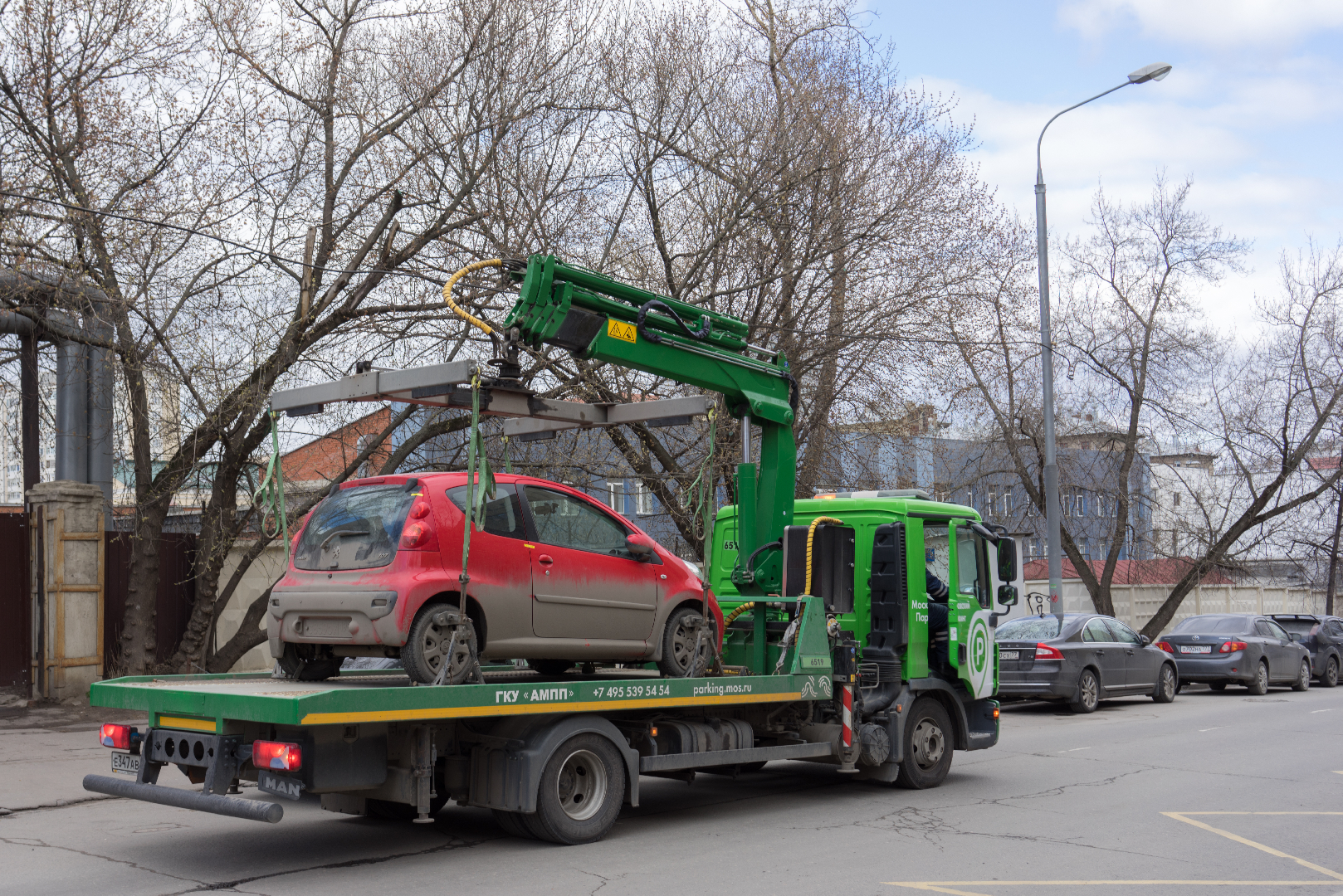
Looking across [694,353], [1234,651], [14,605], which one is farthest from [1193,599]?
A: [14,605]

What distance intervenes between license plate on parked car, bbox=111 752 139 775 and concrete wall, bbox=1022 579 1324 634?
27828 mm

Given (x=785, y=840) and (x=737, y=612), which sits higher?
(x=737, y=612)

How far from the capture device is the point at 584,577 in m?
8.30

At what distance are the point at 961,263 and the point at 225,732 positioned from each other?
639 inches

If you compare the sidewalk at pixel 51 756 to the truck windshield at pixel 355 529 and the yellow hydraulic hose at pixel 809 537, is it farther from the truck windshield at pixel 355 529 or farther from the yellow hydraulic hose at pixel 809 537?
the yellow hydraulic hose at pixel 809 537

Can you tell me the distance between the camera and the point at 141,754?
727 centimetres

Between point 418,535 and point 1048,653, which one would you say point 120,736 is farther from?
point 1048,653

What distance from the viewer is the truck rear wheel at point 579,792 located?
7582 millimetres

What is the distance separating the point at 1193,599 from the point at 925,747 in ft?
101

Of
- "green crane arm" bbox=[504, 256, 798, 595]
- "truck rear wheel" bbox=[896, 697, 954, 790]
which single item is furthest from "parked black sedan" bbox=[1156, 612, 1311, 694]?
"green crane arm" bbox=[504, 256, 798, 595]

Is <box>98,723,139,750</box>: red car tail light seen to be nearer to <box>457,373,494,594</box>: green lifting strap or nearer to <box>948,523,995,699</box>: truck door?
<box>457,373,494,594</box>: green lifting strap

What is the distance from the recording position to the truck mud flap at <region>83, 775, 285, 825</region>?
21.1ft

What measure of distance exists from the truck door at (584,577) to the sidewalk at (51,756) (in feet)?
8.81

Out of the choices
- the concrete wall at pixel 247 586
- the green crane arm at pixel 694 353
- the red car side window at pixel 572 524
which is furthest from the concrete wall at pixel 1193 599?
the red car side window at pixel 572 524
